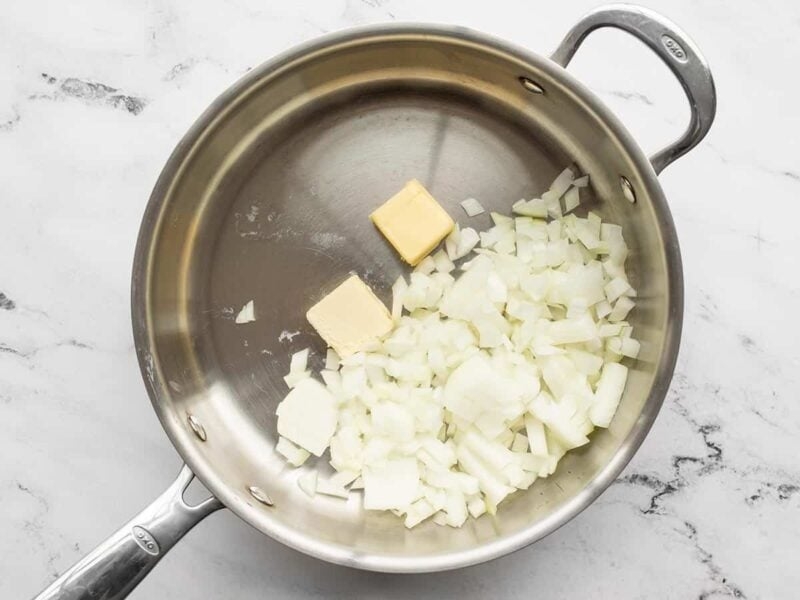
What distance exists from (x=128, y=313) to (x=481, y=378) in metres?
0.65

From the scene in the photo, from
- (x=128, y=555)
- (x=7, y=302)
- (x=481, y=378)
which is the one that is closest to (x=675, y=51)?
(x=481, y=378)

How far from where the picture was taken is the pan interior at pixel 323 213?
1.36 meters

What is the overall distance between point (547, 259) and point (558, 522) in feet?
1.46

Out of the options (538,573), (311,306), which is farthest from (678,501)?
(311,306)

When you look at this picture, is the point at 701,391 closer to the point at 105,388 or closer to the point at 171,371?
the point at 171,371

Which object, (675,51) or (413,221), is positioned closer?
(675,51)

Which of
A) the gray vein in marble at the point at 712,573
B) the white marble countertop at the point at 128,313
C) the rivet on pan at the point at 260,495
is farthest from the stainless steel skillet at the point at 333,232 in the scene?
the gray vein in marble at the point at 712,573

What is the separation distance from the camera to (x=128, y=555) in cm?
121

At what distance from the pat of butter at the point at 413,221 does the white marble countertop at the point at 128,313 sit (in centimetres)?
33

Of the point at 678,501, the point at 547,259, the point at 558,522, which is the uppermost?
the point at 547,259

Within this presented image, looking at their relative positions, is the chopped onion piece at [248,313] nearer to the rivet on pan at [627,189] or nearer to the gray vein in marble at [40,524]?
the gray vein in marble at [40,524]

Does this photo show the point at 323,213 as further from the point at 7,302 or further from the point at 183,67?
the point at 7,302

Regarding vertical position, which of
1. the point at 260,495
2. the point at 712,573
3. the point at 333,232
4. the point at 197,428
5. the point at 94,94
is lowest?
the point at 712,573

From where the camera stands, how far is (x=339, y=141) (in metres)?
1.49
